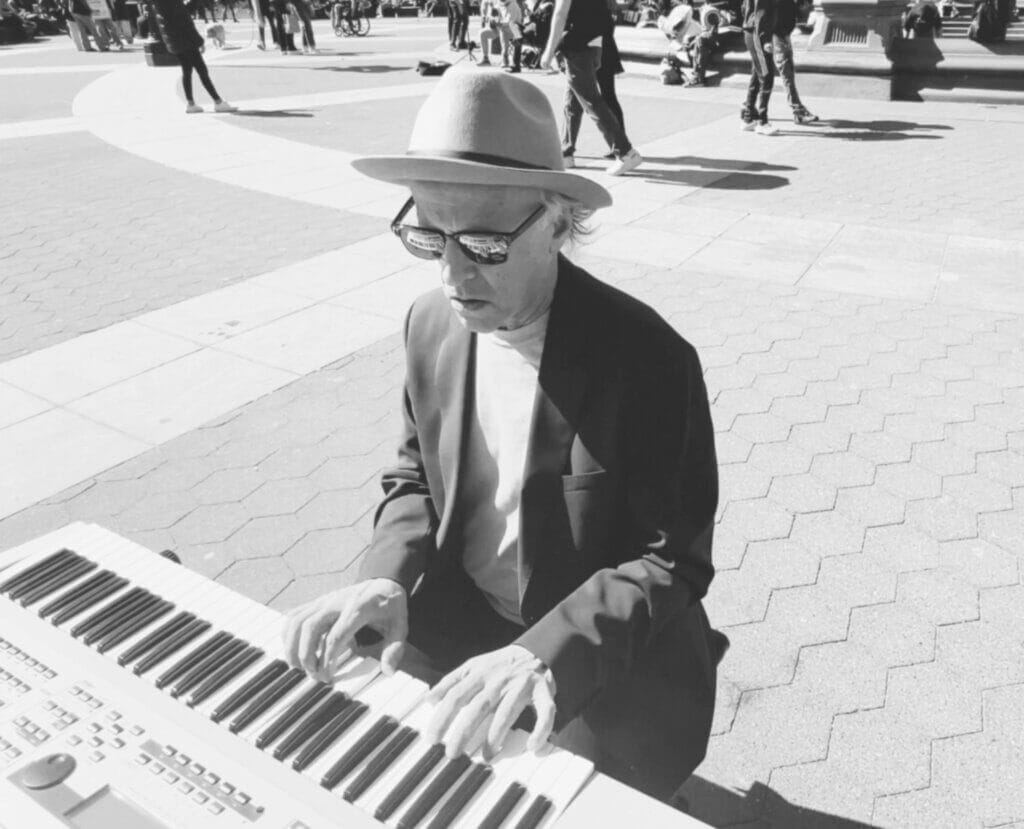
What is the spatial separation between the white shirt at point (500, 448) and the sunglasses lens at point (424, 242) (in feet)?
0.81

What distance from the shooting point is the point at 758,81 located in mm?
9852

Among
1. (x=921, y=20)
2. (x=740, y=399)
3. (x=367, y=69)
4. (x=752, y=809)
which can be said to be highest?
(x=921, y=20)

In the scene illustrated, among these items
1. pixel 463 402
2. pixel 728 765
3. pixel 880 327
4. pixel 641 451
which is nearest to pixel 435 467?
pixel 463 402

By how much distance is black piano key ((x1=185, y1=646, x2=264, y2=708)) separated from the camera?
128cm

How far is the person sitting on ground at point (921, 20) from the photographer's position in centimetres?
1281

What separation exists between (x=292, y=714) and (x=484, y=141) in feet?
3.31

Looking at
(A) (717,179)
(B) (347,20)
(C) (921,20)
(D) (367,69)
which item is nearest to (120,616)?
(A) (717,179)

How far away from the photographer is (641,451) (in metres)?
1.56

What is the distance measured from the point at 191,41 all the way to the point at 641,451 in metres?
12.0

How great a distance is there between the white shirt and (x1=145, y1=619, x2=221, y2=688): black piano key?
0.56 metres

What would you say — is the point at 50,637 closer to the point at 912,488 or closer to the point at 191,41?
the point at 912,488

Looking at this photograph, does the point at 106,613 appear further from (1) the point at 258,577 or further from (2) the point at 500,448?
(1) the point at 258,577

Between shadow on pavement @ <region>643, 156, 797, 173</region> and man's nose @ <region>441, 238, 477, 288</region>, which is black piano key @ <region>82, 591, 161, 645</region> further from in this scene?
shadow on pavement @ <region>643, 156, 797, 173</region>

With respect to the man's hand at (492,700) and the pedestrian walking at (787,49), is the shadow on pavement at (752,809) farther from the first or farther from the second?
the pedestrian walking at (787,49)
